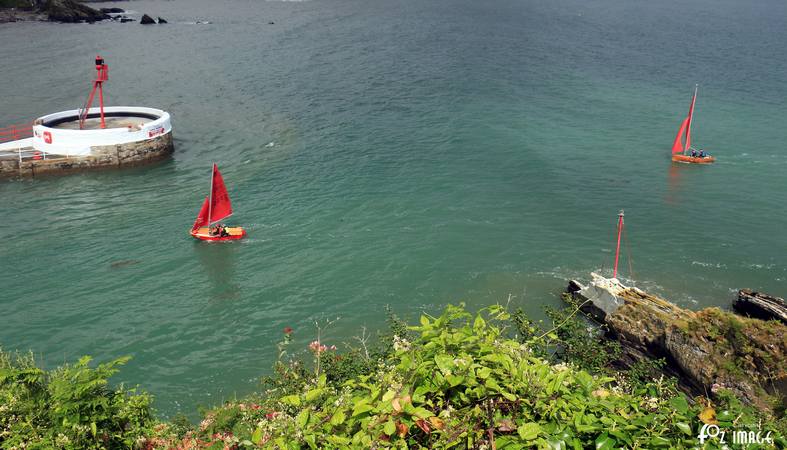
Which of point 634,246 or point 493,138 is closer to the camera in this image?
point 634,246

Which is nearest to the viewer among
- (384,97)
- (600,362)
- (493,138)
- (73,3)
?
(600,362)

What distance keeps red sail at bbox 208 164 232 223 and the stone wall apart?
18.2 metres

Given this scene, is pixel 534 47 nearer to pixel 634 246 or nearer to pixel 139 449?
pixel 634 246

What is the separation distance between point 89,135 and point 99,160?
2613 millimetres

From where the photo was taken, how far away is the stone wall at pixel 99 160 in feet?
172

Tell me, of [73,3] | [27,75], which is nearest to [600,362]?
[27,75]

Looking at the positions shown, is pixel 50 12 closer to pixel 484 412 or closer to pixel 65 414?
pixel 65 414

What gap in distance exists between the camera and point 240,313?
3481cm

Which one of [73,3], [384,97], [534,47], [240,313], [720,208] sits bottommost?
[240,313]

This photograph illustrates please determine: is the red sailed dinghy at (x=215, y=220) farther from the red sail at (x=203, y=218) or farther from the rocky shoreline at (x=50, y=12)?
the rocky shoreline at (x=50, y=12)

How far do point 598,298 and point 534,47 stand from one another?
292 ft

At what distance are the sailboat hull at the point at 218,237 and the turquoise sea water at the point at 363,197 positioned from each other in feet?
2.98

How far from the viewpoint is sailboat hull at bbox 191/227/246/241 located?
41.9 m

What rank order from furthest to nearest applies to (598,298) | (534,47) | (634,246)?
1. (534,47)
2. (634,246)
3. (598,298)
